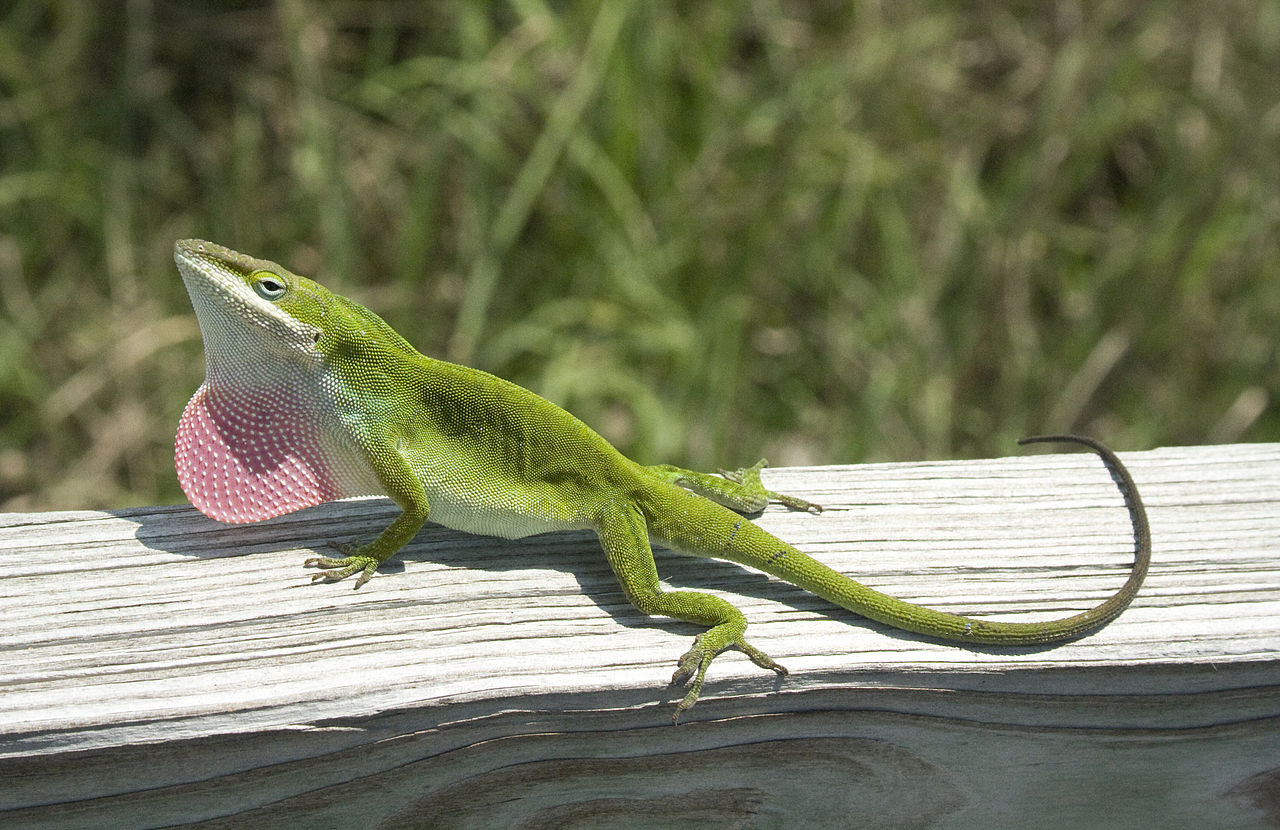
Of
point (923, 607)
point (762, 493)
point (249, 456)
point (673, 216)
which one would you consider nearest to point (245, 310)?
point (249, 456)

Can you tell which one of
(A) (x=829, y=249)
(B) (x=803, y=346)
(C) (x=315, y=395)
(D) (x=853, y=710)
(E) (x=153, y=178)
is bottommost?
(D) (x=853, y=710)

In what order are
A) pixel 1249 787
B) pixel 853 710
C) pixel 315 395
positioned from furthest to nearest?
1. pixel 315 395
2. pixel 1249 787
3. pixel 853 710

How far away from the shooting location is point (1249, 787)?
149cm

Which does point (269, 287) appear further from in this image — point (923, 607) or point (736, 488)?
point (923, 607)

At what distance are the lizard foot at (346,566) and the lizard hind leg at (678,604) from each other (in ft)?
1.32

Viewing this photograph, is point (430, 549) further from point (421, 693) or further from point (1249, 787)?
point (1249, 787)

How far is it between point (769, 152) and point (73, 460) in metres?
3.13

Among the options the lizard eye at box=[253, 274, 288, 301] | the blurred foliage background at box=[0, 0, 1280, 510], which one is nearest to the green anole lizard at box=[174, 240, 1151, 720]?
the lizard eye at box=[253, 274, 288, 301]

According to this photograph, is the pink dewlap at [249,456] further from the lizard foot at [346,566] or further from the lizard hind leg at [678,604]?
the lizard hind leg at [678,604]

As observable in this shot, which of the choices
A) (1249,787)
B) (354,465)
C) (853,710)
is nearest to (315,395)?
(354,465)

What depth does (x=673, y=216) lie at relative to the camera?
13.1ft

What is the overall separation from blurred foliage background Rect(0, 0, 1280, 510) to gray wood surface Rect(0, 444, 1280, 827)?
2262 mm

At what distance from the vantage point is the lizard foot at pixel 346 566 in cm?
157

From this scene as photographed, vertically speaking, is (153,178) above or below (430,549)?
above
